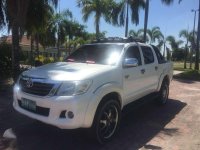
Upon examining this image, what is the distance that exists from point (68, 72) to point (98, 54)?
154cm

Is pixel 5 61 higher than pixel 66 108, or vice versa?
pixel 5 61

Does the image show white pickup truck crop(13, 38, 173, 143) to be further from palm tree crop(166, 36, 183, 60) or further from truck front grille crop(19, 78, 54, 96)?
palm tree crop(166, 36, 183, 60)

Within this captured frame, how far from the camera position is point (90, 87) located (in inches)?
214

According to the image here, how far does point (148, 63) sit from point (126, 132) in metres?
2.04

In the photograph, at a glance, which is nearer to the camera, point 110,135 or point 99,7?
point 110,135

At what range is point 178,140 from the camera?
6.32 m

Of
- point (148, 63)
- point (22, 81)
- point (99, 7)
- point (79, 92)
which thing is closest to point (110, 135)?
point (79, 92)

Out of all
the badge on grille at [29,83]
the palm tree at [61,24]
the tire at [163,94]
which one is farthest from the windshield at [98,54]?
the palm tree at [61,24]

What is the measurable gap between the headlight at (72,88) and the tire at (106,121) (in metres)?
0.54

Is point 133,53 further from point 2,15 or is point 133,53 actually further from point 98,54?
point 2,15

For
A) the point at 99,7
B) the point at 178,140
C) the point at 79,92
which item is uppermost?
the point at 99,7

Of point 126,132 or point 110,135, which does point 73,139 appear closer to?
point 110,135

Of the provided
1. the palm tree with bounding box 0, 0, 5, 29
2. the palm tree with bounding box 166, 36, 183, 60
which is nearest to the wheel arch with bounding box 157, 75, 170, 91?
the palm tree with bounding box 0, 0, 5, 29

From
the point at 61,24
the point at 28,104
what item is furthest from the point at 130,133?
the point at 61,24
